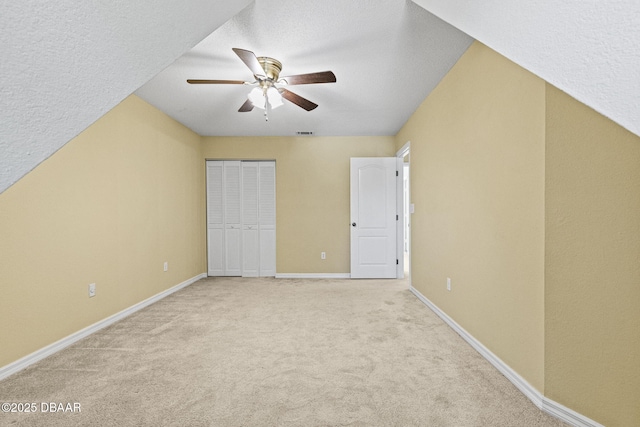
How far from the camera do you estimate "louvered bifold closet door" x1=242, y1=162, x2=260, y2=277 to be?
4.64m

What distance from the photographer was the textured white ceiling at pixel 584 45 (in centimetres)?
57

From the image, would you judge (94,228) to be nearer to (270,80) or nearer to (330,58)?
(270,80)

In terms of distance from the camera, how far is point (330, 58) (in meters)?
2.28

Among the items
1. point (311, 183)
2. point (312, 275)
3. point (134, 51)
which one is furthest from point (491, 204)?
point (312, 275)

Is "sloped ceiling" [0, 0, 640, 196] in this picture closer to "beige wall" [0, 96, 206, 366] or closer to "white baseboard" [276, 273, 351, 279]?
"beige wall" [0, 96, 206, 366]

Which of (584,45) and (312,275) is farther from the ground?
(584,45)

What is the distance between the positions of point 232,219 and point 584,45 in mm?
4592

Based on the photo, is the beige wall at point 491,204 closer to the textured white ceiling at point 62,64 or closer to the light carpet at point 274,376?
the light carpet at point 274,376

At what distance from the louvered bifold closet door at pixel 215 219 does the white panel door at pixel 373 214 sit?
226cm

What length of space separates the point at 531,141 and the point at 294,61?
188 cm

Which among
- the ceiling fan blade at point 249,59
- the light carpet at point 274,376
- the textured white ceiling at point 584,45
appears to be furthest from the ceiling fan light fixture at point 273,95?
the light carpet at point 274,376

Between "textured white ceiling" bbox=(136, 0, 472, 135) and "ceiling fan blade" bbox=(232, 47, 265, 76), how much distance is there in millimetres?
234

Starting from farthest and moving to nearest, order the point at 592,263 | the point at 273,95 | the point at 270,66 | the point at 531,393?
the point at 273,95, the point at 270,66, the point at 531,393, the point at 592,263

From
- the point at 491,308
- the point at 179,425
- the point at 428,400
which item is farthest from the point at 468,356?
the point at 179,425
